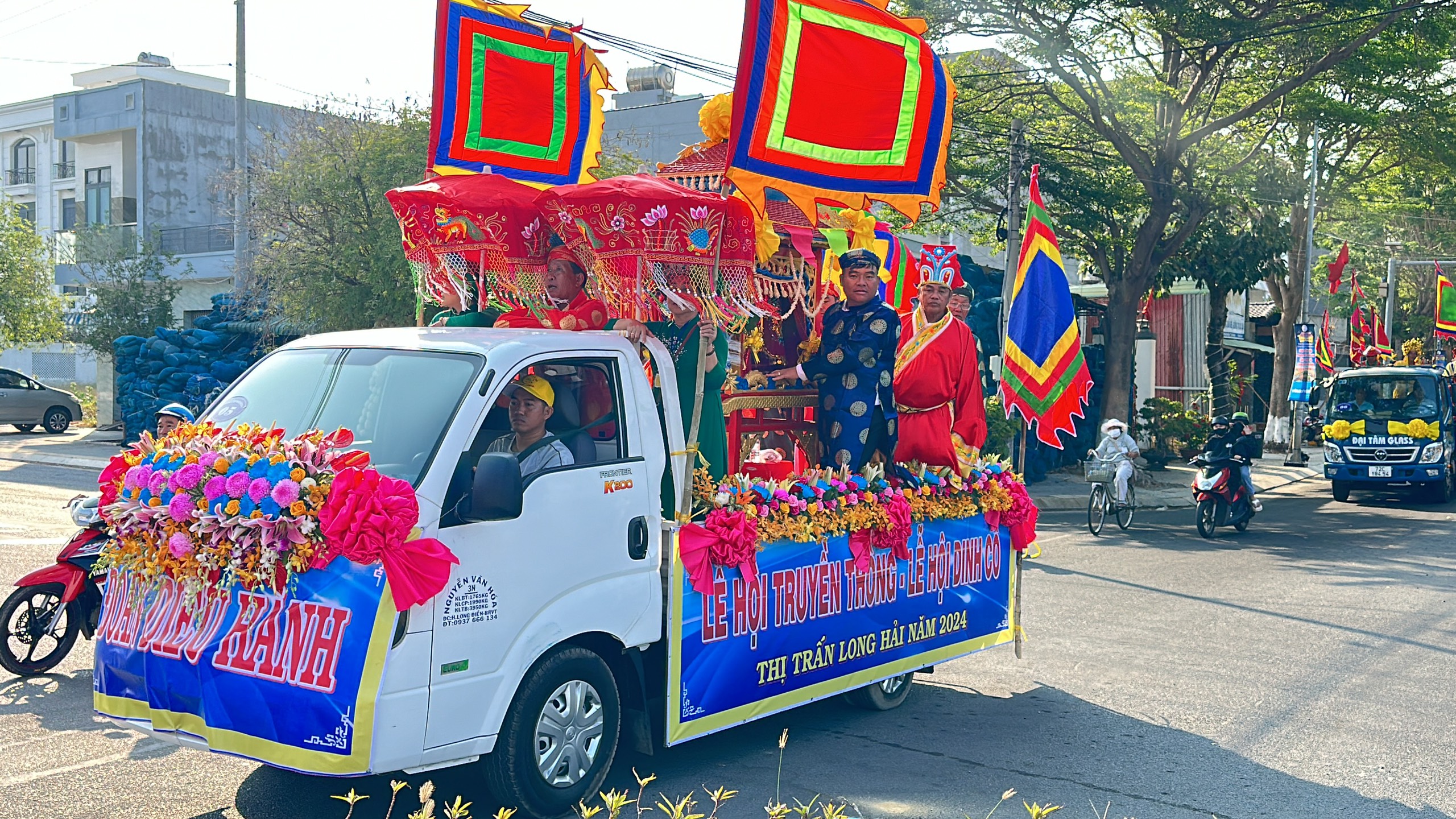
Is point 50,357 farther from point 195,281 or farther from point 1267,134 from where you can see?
point 1267,134

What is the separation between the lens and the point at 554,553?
5.09 metres

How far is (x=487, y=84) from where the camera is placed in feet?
26.6

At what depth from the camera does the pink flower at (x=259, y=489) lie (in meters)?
4.59

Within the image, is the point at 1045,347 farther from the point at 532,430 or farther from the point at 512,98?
the point at 532,430

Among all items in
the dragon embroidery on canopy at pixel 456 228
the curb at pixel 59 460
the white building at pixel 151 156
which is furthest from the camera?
the white building at pixel 151 156

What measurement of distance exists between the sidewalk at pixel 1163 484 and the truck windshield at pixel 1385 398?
121cm

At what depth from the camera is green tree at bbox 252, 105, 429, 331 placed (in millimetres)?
21297

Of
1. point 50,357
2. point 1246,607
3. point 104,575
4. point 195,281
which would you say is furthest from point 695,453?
point 50,357

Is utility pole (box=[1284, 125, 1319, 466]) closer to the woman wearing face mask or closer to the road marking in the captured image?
the woman wearing face mask

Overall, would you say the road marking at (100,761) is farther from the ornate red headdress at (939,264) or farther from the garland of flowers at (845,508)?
the ornate red headdress at (939,264)

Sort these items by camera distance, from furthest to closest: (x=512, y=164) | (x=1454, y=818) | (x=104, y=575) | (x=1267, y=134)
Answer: (x=1267, y=134)
(x=512, y=164)
(x=104, y=575)
(x=1454, y=818)

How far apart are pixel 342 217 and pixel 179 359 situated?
20.1ft

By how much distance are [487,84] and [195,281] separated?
29241mm

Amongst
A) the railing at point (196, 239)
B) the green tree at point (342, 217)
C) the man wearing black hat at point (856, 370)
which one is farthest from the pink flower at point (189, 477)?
the railing at point (196, 239)
